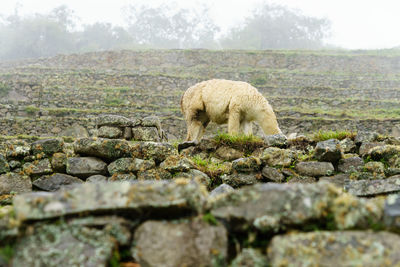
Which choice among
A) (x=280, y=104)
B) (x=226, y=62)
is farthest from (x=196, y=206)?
(x=226, y=62)

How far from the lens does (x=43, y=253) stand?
192cm

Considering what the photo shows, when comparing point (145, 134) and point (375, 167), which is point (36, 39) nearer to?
point (145, 134)

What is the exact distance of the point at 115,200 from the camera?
82.1 inches

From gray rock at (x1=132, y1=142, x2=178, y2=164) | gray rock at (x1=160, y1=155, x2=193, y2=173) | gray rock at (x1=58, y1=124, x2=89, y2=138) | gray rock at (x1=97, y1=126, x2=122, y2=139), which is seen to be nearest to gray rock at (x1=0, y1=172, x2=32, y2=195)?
gray rock at (x1=132, y1=142, x2=178, y2=164)

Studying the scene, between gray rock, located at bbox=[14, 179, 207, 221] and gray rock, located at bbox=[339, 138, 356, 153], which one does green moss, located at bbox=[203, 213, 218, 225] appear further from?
gray rock, located at bbox=[339, 138, 356, 153]

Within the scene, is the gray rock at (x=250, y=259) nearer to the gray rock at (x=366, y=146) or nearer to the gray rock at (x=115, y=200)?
the gray rock at (x=115, y=200)

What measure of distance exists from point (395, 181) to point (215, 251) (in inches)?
105

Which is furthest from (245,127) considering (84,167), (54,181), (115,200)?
(115,200)

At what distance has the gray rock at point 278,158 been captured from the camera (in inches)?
217

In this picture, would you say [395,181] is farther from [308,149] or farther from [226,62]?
[226,62]

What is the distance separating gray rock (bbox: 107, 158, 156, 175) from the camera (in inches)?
210

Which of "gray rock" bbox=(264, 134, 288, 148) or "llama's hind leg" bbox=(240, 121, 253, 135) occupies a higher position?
"gray rock" bbox=(264, 134, 288, 148)

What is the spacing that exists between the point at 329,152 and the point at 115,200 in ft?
12.7

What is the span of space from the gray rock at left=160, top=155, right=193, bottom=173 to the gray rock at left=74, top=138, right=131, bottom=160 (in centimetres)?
54
